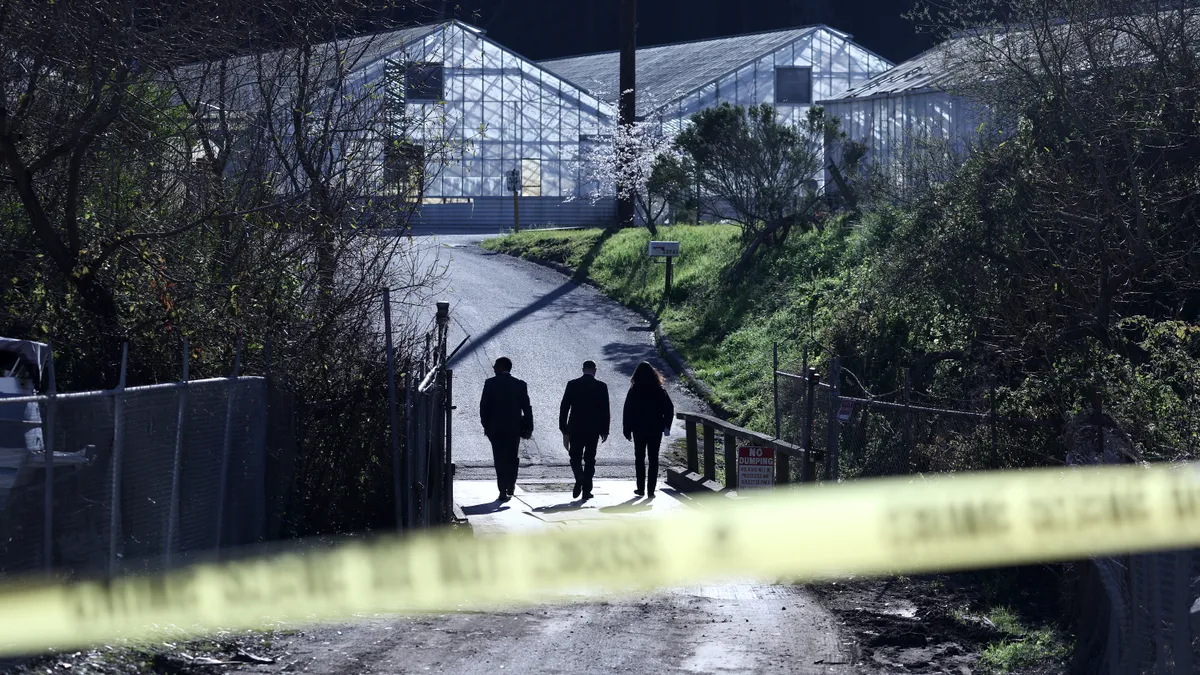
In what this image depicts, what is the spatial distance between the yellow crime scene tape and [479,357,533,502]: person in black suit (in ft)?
6.38

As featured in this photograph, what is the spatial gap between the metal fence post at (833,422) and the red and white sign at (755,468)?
3.35ft

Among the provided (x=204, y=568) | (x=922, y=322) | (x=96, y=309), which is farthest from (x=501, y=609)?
(x=922, y=322)

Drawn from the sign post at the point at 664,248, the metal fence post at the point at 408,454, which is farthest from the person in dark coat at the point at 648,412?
the sign post at the point at 664,248

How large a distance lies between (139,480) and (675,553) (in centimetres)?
521

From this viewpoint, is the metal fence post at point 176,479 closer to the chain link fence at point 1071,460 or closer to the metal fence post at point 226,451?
→ the metal fence post at point 226,451

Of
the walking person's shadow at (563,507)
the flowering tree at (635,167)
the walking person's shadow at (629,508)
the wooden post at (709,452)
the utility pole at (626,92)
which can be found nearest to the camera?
the walking person's shadow at (629,508)

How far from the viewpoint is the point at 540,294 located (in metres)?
34.3

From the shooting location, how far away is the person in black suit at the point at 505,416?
48.9 feet

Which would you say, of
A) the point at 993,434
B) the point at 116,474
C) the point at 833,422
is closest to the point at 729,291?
the point at 833,422

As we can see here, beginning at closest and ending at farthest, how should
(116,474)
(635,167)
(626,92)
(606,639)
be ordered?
(116,474) → (606,639) → (626,92) → (635,167)

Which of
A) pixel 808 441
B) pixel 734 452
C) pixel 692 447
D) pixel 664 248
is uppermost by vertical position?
pixel 664 248

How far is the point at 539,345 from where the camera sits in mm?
28688

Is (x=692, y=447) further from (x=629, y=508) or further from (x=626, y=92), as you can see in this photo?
(x=626, y=92)

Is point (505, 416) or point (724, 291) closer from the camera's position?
point (505, 416)
